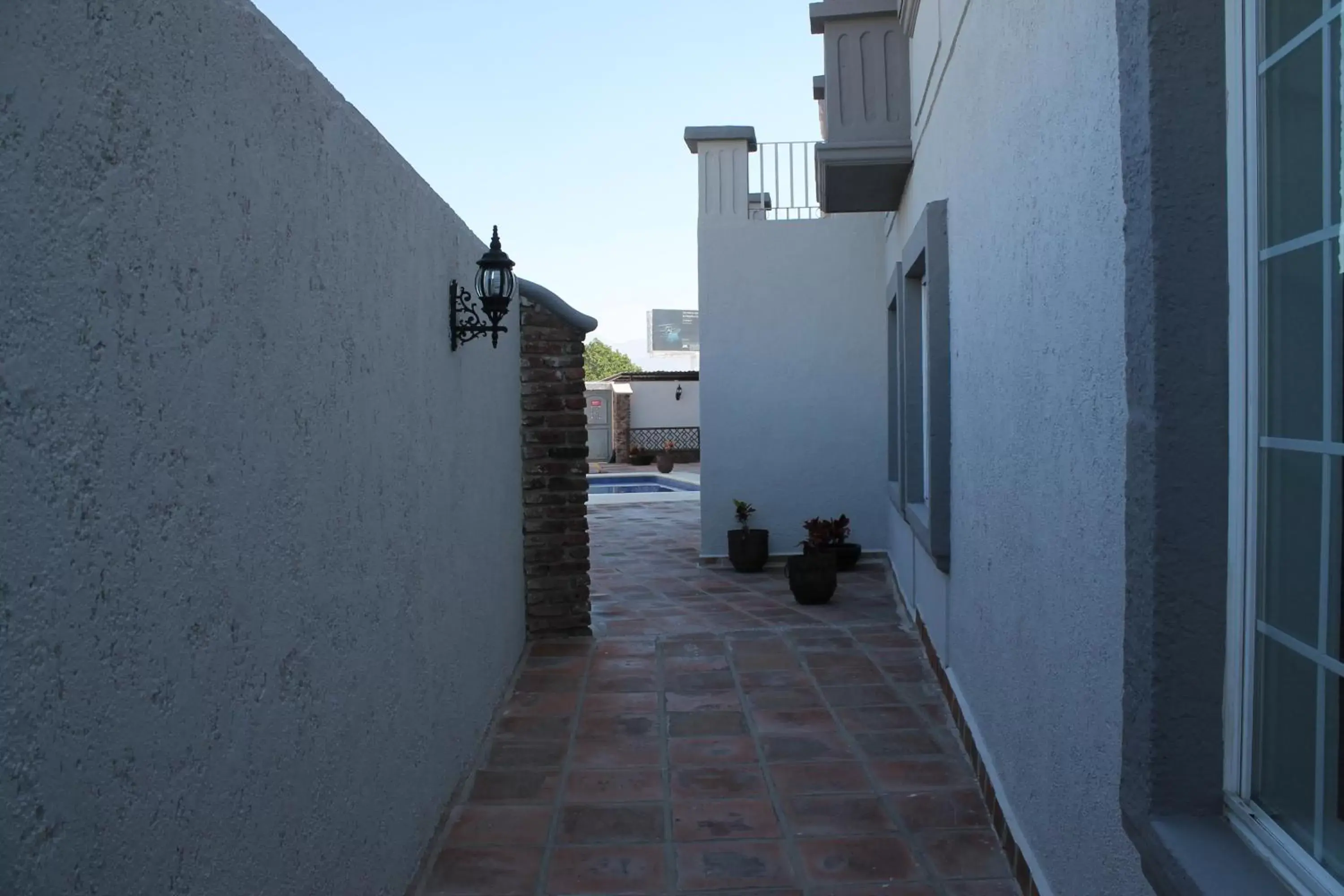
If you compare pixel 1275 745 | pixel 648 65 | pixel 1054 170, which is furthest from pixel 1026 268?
pixel 648 65

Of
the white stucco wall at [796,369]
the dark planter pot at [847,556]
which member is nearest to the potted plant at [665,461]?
the white stucco wall at [796,369]

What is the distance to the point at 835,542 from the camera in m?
8.26

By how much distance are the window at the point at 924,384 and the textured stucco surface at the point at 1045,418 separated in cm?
39

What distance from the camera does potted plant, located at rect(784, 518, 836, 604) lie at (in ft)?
24.1

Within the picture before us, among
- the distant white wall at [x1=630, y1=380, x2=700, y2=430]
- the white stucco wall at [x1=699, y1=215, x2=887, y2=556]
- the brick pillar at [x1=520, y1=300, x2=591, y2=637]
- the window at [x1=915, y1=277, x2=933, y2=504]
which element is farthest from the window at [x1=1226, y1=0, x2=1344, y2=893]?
the distant white wall at [x1=630, y1=380, x2=700, y2=430]

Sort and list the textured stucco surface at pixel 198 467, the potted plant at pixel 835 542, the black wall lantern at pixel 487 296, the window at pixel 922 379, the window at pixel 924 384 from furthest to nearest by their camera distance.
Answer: the potted plant at pixel 835 542
the window at pixel 922 379
the window at pixel 924 384
the black wall lantern at pixel 487 296
the textured stucco surface at pixel 198 467

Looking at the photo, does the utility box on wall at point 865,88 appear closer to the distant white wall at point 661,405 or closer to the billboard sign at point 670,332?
the distant white wall at point 661,405

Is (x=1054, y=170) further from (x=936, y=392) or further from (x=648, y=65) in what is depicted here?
(x=648, y=65)

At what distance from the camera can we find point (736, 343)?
30.6 ft

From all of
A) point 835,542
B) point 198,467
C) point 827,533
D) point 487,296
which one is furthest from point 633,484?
point 198,467

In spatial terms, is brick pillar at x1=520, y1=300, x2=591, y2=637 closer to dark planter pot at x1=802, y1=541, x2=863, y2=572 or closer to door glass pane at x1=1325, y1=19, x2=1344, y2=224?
dark planter pot at x1=802, y1=541, x2=863, y2=572

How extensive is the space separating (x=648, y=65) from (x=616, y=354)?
63369mm

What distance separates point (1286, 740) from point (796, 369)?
779 centimetres

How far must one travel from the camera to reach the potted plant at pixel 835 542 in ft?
25.1
